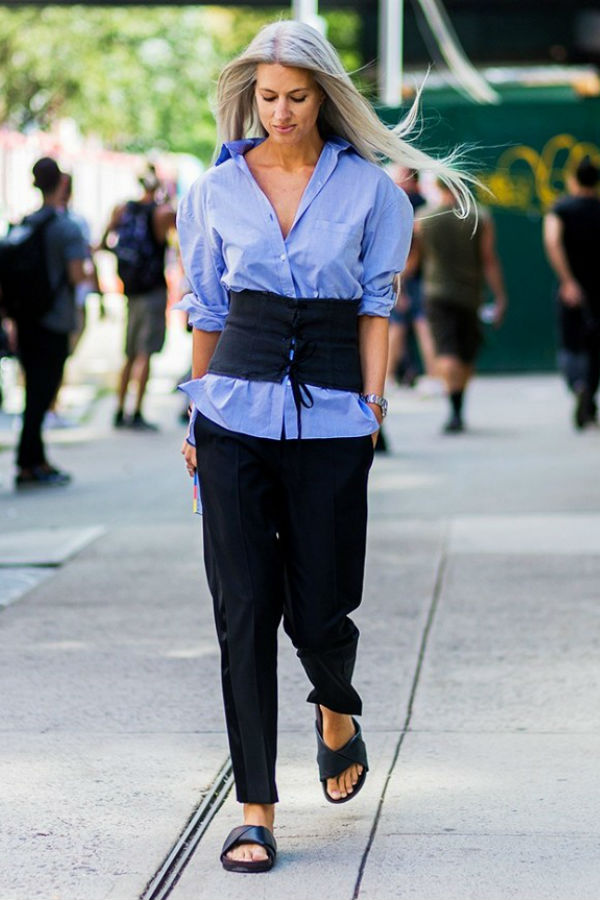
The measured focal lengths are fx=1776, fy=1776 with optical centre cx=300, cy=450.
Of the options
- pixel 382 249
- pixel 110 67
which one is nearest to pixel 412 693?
pixel 382 249

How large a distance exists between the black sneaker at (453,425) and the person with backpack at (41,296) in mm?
3326

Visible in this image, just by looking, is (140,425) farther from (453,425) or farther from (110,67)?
(110,67)

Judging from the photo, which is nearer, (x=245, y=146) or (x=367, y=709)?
(x=245, y=146)

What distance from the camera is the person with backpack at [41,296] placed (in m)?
10.2

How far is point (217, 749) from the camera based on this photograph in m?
4.97

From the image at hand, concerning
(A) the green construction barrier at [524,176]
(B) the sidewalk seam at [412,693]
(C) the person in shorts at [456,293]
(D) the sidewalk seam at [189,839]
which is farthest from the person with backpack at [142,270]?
(D) the sidewalk seam at [189,839]

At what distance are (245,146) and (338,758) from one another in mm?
1485

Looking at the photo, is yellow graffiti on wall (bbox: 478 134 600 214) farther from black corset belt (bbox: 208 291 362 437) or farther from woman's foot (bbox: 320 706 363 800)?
black corset belt (bbox: 208 291 362 437)

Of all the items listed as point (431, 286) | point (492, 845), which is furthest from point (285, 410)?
point (431, 286)

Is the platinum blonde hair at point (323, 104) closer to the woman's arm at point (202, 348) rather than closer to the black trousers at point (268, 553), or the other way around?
the woman's arm at point (202, 348)

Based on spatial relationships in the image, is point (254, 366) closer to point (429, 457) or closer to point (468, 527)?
point (468, 527)

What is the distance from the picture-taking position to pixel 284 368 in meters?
3.98

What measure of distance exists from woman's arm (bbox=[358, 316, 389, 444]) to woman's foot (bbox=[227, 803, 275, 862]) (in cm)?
88

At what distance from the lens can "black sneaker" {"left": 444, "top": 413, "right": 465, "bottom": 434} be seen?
505 inches
